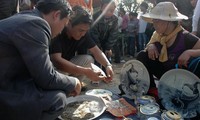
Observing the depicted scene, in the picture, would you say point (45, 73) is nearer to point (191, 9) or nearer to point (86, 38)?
point (86, 38)

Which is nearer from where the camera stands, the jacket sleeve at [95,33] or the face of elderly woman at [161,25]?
the face of elderly woman at [161,25]

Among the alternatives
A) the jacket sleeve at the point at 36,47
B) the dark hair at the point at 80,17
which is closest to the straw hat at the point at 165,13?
the dark hair at the point at 80,17

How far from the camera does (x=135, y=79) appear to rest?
226 cm

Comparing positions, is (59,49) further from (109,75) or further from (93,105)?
(93,105)

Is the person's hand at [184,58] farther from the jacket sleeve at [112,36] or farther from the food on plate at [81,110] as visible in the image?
the jacket sleeve at [112,36]

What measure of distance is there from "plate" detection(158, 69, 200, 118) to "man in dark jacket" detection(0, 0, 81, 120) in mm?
970

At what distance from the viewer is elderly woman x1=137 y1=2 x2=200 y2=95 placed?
2.06 m

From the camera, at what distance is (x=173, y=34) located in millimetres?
2164

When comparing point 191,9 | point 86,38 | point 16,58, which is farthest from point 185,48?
point 191,9

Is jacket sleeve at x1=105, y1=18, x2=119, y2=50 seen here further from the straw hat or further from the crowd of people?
the straw hat

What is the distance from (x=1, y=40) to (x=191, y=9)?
327 centimetres

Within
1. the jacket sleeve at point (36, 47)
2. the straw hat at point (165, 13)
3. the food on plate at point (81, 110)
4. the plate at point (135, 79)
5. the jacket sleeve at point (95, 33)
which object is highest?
the straw hat at point (165, 13)

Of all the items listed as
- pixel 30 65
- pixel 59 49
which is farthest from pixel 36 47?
pixel 59 49

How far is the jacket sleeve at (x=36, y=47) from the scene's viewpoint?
4.42 feet
